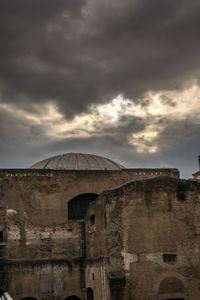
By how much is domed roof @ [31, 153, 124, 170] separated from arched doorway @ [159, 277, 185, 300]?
9747 mm

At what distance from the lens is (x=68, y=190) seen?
22875 millimetres

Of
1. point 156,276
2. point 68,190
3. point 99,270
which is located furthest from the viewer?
point 68,190

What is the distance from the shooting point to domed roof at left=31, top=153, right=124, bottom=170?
25.8 m

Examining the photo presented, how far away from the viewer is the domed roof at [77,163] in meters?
25.8

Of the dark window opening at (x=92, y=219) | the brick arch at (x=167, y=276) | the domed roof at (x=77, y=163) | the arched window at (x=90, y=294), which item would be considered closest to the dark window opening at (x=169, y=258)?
the brick arch at (x=167, y=276)

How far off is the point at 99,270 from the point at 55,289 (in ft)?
11.0

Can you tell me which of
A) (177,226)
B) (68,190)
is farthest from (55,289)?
(177,226)

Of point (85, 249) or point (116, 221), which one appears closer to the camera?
point (116, 221)

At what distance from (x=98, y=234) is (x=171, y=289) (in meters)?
4.09

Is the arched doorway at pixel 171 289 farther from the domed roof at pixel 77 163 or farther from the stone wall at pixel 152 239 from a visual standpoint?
the domed roof at pixel 77 163

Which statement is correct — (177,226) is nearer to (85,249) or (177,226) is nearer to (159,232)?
(159,232)

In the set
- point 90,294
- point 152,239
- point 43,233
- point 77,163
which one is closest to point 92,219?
point 43,233

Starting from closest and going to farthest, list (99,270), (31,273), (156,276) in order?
(156,276) < (99,270) < (31,273)

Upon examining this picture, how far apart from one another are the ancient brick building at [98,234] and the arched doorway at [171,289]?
40mm
